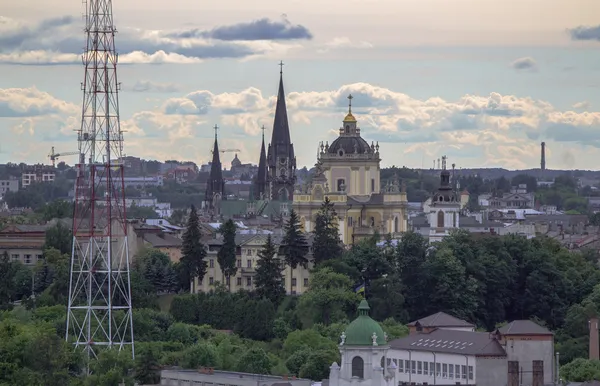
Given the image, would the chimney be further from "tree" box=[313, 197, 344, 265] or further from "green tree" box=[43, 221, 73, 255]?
"green tree" box=[43, 221, 73, 255]

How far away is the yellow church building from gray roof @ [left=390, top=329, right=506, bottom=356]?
46.0m

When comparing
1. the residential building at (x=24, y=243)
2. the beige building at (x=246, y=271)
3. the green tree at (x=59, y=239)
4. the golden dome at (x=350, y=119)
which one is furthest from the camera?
the golden dome at (x=350, y=119)

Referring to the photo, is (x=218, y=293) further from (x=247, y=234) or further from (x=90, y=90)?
(x=90, y=90)

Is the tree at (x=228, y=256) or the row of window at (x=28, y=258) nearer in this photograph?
the tree at (x=228, y=256)

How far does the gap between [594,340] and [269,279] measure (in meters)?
25.2

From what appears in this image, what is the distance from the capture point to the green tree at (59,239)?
159500 millimetres

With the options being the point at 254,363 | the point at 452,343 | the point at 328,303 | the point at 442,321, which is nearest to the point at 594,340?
the point at 442,321

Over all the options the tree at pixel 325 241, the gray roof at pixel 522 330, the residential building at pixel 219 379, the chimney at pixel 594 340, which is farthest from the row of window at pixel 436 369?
the tree at pixel 325 241

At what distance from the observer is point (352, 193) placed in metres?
170

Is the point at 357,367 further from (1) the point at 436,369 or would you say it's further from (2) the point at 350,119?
(2) the point at 350,119

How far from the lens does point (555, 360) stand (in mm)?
110625

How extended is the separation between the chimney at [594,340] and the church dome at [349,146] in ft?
157

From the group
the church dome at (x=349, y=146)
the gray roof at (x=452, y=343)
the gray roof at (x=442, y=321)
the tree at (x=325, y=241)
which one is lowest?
the gray roof at (x=452, y=343)

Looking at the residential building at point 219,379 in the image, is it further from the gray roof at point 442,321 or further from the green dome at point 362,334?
the gray roof at point 442,321
